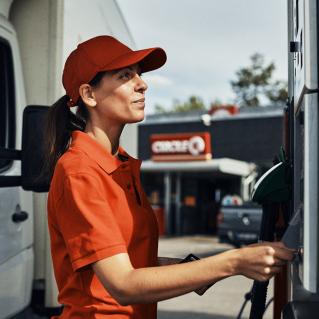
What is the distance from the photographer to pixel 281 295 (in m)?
2.37

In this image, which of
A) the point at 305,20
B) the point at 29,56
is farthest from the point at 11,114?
the point at 305,20

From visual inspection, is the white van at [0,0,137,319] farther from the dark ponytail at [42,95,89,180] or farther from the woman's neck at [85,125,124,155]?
the woman's neck at [85,125,124,155]

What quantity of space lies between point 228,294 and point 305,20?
7.65 meters

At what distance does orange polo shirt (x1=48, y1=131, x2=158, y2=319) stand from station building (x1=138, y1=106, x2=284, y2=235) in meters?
19.2

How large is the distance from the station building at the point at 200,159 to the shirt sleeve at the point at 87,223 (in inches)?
763

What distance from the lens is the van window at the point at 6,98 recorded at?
9.79 ft

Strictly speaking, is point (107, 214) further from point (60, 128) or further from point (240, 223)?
point (240, 223)

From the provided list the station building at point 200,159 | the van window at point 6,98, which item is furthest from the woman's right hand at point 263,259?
the station building at point 200,159

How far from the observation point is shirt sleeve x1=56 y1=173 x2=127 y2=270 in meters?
1.56

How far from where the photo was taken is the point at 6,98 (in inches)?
120

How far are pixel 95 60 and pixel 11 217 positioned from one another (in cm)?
124

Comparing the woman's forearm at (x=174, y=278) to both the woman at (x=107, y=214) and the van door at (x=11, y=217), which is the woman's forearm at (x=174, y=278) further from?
the van door at (x=11, y=217)

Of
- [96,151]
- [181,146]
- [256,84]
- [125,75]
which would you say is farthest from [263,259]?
[256,84]

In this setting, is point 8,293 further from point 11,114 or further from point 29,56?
point 29,56
